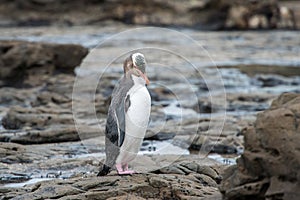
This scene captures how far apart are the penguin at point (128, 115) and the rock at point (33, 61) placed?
9.64 metres

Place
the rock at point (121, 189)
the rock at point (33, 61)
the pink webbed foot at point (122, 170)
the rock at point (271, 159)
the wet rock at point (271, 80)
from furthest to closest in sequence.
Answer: the wet rock at point (271, 80) < the rock at point (33, 61) < the pink webbed foot at point (122, 170) < the rock at point (121, 189) < the rock at point (271, 159)

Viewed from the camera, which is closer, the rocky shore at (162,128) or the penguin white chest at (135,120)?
the rocky shore at (162,128)

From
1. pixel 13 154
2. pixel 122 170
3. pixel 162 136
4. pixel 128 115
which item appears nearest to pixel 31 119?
pixel 162 136

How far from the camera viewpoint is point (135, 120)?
6.60m

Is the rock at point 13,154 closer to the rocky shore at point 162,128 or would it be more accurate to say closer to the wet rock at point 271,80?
the rocky shore at point 162,128

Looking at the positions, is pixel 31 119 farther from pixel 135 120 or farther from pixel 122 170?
pixel 135 120

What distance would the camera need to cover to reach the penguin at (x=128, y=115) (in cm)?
657

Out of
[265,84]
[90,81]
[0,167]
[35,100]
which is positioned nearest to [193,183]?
[0,167]

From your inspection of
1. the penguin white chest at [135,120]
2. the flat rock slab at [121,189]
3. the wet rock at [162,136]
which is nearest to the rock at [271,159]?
the flat rock slab at [121,189]

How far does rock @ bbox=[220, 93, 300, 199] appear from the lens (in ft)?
17.1

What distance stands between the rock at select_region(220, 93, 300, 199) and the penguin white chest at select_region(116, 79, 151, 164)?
1.28 metres

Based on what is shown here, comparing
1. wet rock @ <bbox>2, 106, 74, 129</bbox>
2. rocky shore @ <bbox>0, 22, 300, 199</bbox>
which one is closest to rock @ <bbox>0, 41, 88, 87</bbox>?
rocky shore @ <bbox>0, 22, 300, 199</bbox>

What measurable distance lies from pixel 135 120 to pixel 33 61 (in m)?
10.6

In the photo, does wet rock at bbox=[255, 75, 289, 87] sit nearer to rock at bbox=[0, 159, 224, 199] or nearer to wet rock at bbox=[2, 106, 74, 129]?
wet rock at bbox=[2, 106, 74, 129]
